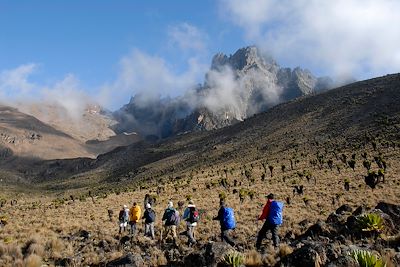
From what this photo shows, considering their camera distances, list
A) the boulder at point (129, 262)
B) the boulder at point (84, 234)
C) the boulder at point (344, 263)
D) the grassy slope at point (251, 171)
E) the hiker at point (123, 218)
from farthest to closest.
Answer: the grassy slope at point (251, 171) < the hiker at point (123, 218) < the boulder at point (84, 234) < the boulder at point (129, 262) < the boulder at point (344, 263)

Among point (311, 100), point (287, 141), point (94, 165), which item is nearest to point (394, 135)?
point (287, 141)

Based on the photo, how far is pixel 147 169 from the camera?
5015 inches

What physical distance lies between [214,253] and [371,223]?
5806mm

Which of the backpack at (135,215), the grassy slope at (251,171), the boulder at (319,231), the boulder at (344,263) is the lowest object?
the boulder at (344,263)

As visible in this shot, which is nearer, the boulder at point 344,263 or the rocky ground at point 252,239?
the boulder at point 344,263

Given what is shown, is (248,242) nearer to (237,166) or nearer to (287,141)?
(237,166)

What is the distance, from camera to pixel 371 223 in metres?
15.2

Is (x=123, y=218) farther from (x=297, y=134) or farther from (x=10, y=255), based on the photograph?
(x=297, y=134)

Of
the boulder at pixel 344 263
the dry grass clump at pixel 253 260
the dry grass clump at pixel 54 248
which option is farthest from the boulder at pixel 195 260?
the dry grass clump at pixel 54 248

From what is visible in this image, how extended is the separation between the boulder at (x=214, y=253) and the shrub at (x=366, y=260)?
3929 mm

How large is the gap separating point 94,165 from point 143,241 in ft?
554

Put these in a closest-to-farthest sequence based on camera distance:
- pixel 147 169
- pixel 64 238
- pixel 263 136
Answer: pixel 64 238 → pixel 263 136 → pixel 147 169

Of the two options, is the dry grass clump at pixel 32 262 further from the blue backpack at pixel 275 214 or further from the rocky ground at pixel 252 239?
the blue backpack at pixel 275 214

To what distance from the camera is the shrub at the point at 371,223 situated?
49.5ft
